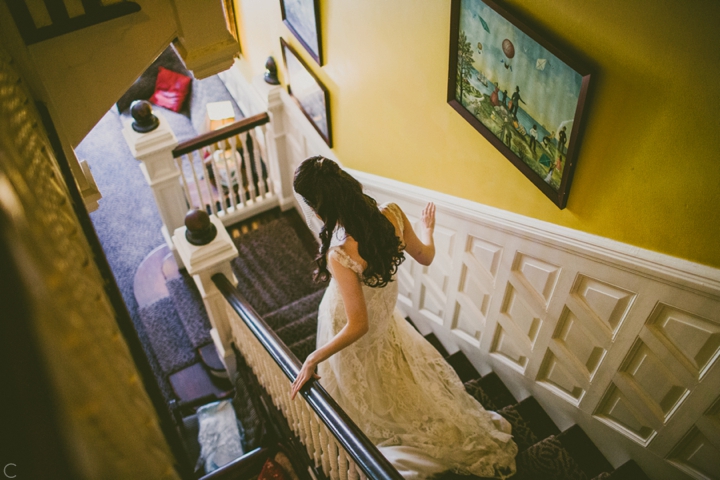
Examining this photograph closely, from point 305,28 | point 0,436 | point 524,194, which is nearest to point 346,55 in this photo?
point 305,28

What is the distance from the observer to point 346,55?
311 cm

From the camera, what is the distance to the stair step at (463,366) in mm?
3161

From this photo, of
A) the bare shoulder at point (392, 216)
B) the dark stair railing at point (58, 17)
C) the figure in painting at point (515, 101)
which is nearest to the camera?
the dark stair railing at point (58, 17)

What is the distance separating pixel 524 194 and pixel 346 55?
145 cm

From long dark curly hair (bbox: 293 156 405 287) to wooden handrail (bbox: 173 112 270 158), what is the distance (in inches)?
85.7

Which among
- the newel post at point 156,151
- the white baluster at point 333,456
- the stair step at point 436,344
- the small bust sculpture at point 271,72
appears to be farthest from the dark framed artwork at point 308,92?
the white baluster at point 333,456

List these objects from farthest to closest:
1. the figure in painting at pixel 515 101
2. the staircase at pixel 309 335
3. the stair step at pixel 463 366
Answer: the stair step at pixel 463 366
the staircase at pixel 309 335
the figure in painting at pixel 515 101

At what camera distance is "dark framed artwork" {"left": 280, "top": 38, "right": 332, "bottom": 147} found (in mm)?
3570

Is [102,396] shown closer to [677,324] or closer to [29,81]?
[29,81]

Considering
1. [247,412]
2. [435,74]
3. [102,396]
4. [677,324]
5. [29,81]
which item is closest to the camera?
[102,396]

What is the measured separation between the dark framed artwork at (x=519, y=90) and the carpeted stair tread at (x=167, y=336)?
2665mm

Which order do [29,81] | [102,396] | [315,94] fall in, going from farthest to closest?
1. [315,94]
2. [29,81]
3. [102,396]

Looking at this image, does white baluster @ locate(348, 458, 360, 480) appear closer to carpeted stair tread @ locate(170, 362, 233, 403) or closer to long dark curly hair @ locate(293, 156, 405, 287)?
long dark curly hair @ locate(293, 156, 405, 287)

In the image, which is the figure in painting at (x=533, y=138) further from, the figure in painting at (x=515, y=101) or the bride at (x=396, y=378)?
the bride at (x=396, y=378)
